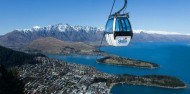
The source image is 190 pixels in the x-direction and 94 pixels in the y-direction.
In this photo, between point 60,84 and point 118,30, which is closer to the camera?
point 118,30

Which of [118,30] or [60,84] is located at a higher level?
[118,30]

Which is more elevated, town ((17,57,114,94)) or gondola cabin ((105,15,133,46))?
gondola cabin ((105,15,133,46))

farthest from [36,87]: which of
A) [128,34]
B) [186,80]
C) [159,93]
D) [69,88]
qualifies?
[128,34]

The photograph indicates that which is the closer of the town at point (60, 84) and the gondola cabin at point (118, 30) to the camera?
the gondola cabin at point (118, 30)

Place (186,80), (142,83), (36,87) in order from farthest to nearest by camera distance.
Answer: (186,80) < (142,83) < (36,87)

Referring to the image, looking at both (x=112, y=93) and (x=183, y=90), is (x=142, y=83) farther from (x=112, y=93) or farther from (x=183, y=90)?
(x=112, y=93)

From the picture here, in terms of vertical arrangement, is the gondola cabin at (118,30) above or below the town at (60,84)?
above

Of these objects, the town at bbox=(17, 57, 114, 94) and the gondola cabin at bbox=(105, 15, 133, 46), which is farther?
the town at bbox=(17, 57, 114, 94)

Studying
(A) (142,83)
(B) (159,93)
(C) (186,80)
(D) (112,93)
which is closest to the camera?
(D) (112,93)
